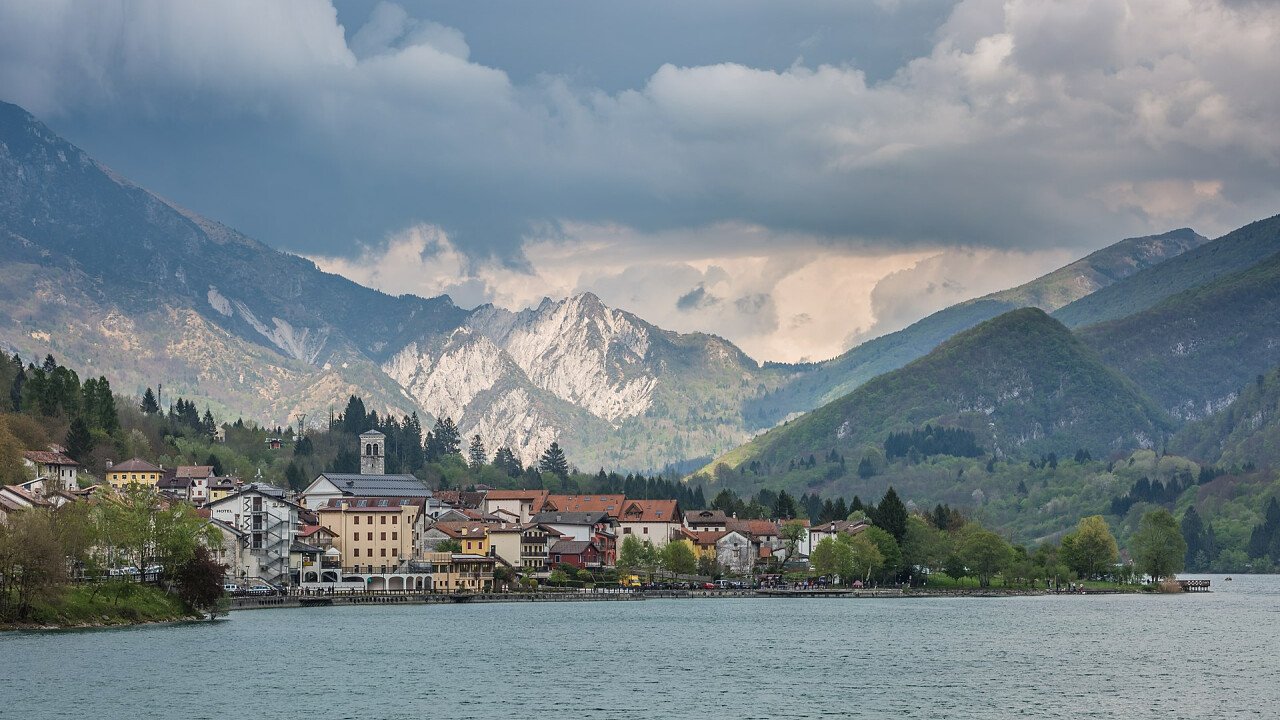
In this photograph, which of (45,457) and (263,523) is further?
(45,457)

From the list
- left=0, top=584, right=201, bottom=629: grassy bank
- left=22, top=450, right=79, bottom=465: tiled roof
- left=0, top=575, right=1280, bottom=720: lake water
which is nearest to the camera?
left=0, top=575, right=1280, bottom=720: lake water

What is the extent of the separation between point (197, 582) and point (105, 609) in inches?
536

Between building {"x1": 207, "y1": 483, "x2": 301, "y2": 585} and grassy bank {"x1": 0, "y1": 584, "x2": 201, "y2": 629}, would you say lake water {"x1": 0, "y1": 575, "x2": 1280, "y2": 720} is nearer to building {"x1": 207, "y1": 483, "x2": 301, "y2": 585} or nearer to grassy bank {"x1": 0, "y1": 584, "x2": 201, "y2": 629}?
grassy bank {"x1": 0, "y1": 584, "x2": 201, "y2": 629}

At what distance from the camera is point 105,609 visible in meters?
130

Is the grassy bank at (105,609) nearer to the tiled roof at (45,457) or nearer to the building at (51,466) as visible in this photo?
the building at (51,466)

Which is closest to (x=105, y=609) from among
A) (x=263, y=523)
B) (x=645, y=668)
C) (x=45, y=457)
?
(x=645, y=668)

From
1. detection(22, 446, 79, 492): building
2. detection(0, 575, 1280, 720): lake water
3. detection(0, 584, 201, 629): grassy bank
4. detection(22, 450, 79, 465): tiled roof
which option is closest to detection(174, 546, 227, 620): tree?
detection(0, 584, 201, 629): grassy bank

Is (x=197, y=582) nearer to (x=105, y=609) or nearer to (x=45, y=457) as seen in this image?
(x=105, y=609)

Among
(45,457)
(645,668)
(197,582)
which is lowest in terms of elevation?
(645,668)

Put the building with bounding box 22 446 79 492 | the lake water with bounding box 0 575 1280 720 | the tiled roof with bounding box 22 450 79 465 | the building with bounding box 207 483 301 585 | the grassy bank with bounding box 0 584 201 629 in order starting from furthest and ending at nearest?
the tiled roof with bounding box 22 450 79 465
the building with bounding box 22 446 79 492
the building with bounding box 207 483 301 585
the grassy bank with bounding box 0 584 201 629
the lake water with bounding box 0 575 1280 720

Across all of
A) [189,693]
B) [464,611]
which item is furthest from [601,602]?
[189,693]

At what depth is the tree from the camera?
14238 cm

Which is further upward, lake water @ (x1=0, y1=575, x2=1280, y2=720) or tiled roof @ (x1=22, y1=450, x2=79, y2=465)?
tiled roof @ (x1=22, y1=450, x2=79, y2=465)

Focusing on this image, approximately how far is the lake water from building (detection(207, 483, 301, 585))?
27034 millimetres
